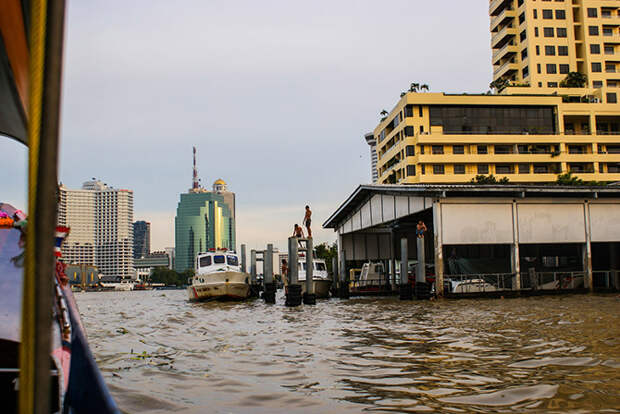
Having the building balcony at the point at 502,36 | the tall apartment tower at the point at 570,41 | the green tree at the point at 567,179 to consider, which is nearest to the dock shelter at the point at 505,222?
the green tree at the point at 567,179

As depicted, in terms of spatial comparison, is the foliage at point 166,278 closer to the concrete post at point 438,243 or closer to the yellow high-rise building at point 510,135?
the yellow high-rise building at point 510,135

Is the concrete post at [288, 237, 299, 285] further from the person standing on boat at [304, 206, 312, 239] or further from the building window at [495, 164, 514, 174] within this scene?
the building window at [495, 164, 514, 174]

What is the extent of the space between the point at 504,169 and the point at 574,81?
12918 millimetres

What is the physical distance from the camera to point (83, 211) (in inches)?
187

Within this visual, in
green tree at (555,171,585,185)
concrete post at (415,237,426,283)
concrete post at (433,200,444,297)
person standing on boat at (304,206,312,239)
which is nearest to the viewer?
concrete post at (415,237,426,283)

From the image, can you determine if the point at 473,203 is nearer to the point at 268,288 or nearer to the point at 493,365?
the point at 268,288

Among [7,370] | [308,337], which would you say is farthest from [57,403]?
[308,337]

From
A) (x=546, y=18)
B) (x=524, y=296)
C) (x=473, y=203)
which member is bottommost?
(x=524, y=296)

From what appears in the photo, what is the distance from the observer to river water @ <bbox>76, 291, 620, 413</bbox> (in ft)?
14.7

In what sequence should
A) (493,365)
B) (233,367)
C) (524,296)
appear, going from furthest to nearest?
(524,296) → (233,367) → (493,365)

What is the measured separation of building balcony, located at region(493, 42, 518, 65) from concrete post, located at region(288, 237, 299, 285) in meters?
51.5

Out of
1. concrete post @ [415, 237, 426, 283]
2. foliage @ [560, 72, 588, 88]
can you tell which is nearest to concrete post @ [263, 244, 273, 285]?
concrete post @ [415, 237, 426, 283]

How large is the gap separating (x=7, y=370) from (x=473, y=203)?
20.0m

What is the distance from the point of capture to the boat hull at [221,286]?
2277 centimetres
